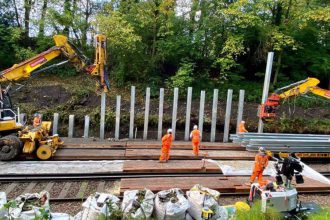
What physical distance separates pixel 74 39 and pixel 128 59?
4.47 m

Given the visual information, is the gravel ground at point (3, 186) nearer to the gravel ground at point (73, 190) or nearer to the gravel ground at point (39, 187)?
the gravel ground at point (39, 187)

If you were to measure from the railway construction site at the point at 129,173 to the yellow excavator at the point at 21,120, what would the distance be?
0.42 m

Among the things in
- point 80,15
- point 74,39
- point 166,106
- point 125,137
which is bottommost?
point 125,137

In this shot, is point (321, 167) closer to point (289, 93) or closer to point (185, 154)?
point (289, 93)

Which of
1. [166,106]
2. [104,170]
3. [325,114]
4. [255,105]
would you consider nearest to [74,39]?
[166,106]

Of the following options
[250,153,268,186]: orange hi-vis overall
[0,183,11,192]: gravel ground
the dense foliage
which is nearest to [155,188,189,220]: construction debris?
[250,153,268,186]: orange hi-vis overall

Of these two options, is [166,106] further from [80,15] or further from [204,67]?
[80,15]

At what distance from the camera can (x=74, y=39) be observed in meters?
20.9

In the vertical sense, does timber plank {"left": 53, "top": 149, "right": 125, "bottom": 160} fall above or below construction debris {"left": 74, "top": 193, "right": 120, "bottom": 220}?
below

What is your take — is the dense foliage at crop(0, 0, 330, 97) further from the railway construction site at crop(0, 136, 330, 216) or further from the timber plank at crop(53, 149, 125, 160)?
the timber plank at crop(53, 149, 125, 160)

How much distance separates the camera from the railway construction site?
8.37m

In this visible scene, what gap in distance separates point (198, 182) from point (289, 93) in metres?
6.78

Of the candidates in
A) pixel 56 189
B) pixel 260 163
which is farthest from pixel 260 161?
pixel 56 189

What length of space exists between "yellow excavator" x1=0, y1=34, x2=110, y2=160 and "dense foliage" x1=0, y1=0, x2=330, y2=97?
16.0 ft
